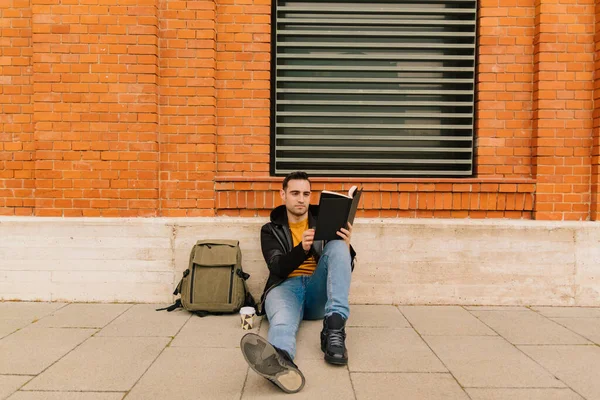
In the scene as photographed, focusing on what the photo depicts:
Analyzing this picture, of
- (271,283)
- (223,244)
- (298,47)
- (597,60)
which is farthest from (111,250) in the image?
(597,60)

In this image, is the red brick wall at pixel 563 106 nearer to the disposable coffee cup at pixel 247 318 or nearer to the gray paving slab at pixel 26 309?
the disposable coffee cup at pixel 247 318

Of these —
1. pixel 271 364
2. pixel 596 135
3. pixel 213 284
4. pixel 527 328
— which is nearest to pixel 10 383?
pixel 271 364

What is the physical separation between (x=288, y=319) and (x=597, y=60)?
391cm

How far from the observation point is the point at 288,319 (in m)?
3.07

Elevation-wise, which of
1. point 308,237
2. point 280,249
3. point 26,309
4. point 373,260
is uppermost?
point 308,237

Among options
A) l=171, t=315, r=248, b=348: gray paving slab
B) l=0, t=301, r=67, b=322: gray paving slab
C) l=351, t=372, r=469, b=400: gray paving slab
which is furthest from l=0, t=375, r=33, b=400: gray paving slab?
l=351, t=372, r=469, b=400: gray paving slab

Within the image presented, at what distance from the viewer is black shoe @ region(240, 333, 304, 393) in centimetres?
249

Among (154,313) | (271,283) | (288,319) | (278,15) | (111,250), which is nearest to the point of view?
(288,319)

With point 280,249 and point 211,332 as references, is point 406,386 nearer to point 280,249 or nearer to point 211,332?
point 280,249

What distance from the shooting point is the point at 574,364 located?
2.97 m

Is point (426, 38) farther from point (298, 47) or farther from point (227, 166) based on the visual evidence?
point (227, 166)

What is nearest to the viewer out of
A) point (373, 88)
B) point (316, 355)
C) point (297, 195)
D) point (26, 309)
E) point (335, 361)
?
point (335, 361)

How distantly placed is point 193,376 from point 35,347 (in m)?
1.31

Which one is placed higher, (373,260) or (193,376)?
(373,260)
